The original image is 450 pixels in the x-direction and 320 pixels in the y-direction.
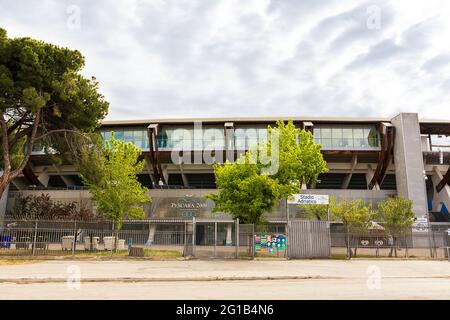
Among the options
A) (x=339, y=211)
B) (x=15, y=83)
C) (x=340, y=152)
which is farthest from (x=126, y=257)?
(x=340, y=152)

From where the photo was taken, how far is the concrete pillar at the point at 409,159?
41750 millimetres

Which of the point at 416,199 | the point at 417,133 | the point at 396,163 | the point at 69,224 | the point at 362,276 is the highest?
the point at 417,133

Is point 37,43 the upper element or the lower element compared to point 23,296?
upper

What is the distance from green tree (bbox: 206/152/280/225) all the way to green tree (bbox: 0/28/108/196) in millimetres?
9963

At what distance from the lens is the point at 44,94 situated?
22.6 m

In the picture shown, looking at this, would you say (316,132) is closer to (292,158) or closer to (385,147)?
(385,147)

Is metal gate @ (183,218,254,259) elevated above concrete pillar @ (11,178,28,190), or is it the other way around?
concrete pillar @ (11,178,28,190)

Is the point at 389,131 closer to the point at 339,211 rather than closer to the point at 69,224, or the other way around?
the point at 339,211

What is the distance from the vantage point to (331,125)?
45.9 meters

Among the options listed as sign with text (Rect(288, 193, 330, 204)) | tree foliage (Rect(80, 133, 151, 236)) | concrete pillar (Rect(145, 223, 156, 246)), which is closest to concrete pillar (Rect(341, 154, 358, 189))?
sign with text (Rect(288, 193, 330, 204))

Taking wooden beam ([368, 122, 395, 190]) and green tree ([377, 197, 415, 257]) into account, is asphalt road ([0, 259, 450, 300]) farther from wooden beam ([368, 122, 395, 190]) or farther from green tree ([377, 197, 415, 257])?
wooden beam ([368, 122, 395, 190])

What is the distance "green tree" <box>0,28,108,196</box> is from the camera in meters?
21.9

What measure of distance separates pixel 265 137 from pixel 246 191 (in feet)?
69.7
